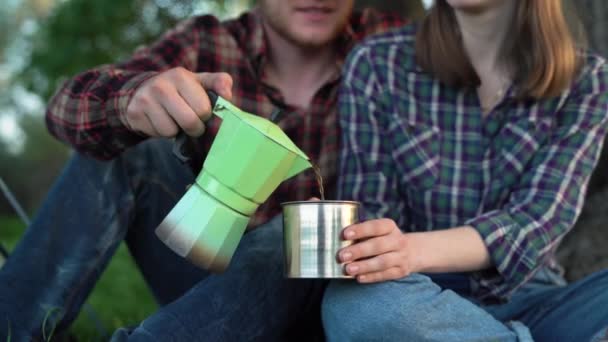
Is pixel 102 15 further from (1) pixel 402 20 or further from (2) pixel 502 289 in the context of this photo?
(2) pixel 502 289

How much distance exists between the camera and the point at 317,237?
1.15 m

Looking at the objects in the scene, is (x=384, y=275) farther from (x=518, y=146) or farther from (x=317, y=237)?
(x=518, y=146)

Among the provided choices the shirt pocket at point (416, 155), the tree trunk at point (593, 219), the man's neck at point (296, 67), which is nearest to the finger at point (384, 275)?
the shirt pocket at point (416, 155)

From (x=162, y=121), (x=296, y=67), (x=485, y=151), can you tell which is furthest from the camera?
(x=296, y=67)

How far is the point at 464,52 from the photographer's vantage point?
69.7 inches

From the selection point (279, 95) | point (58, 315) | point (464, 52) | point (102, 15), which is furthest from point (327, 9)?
point (102, 15)

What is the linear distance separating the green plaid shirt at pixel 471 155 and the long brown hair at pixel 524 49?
0.13 ft

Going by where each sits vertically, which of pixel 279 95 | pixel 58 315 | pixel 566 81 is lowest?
pixel 58 315

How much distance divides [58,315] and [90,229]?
199 millimetres

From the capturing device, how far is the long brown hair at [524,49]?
1.67 m

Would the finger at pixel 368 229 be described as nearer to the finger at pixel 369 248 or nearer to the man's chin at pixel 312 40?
the finger at pixel 369 248

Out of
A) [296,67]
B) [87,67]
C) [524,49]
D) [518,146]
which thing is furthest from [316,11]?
[87,67]

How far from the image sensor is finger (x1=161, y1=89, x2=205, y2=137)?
1.23 meters

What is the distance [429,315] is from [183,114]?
1.88 feet
